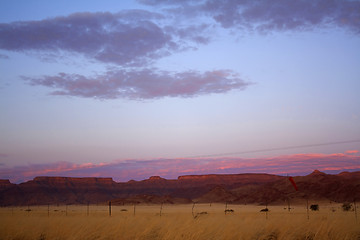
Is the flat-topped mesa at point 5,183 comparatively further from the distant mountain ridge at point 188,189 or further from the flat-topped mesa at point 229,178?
the flat-topped mesa at point 229,178

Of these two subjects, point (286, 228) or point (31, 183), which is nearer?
point (286, 228)

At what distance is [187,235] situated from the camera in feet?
29.5

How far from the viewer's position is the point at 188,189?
562 ft

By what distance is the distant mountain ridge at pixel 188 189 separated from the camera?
105 metres

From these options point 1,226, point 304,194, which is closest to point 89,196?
point 304,194

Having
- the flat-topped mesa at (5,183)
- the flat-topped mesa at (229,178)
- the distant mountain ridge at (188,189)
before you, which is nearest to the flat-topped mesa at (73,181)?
the distant mountain ridge at (188,189)

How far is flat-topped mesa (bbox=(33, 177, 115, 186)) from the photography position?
16273 centimetres

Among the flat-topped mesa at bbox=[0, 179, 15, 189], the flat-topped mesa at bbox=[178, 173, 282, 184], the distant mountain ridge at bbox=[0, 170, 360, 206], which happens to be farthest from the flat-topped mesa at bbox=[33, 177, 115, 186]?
the flat-topped mesa at bbox=[178, 173, 282, 184]

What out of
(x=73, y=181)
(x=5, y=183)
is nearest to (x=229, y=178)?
(x=73, y=181)

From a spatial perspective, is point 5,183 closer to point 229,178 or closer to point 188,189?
point 188,189

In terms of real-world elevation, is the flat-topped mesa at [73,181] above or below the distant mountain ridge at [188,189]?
above

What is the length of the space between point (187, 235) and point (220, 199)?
124867mm

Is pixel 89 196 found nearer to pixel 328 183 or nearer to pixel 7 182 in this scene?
pixel 7 182

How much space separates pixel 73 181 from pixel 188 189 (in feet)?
169
